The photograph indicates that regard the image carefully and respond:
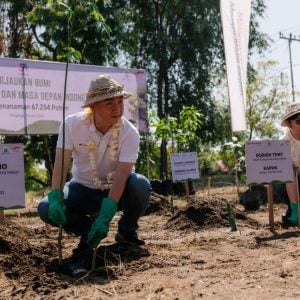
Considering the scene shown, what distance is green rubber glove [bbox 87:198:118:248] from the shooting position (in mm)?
2768

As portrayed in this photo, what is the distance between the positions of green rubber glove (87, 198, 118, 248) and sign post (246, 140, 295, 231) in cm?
166

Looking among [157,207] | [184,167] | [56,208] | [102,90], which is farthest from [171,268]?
[184,167]

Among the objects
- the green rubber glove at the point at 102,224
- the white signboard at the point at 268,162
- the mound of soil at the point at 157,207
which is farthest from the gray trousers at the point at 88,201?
the mound of soil at the point at 157,207

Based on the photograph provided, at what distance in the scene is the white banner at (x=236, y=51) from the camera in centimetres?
536

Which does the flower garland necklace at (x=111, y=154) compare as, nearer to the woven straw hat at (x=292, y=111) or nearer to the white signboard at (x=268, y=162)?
Result: the white signboard at (x=268, y=162)

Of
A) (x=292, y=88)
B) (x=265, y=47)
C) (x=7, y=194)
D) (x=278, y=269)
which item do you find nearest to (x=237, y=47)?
(x=7, y=194)

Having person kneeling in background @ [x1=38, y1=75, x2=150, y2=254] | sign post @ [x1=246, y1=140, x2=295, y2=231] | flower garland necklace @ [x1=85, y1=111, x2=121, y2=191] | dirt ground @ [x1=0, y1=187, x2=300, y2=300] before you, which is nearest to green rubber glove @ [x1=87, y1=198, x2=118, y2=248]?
person kneeling in background @ [x1=38, y1=75, x2=150, y2=254]

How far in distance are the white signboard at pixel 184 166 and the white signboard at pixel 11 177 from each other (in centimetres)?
315

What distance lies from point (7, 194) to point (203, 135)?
14.4 meters

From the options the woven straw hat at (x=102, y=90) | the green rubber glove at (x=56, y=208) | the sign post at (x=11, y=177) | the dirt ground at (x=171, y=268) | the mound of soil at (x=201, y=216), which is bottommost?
the dirt ground at (x=171, y=268)

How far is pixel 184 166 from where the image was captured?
23.6ft

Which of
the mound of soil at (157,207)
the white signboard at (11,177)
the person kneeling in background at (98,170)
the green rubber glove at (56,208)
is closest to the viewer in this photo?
the green rubber glove at (56,208)

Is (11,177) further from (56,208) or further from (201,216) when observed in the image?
(201,216)

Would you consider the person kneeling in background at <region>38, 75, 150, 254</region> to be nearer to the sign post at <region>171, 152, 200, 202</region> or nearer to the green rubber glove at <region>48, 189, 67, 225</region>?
the green rubber glove at <region>48, 189, 67, 225</region>
